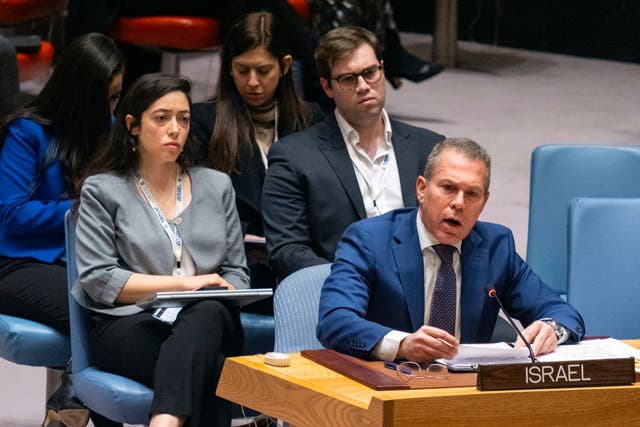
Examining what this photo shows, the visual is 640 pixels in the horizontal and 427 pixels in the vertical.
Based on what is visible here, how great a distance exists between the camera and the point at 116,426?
3.63 meters

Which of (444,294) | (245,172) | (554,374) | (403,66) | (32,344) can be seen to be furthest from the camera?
(403,66)

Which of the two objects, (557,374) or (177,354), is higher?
(557,374)

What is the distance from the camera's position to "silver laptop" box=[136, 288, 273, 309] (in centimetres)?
333

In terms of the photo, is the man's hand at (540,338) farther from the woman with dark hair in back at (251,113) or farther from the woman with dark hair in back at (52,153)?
the woman with dark hair in back at (52,153)

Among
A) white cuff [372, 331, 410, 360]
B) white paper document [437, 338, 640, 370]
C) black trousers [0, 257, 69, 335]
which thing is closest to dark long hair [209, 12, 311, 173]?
black trousers [0, 257, 69, 335]

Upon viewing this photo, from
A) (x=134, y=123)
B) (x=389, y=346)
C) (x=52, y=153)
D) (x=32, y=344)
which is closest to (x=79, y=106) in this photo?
(x=52, y=153)

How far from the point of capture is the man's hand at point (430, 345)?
2.78m

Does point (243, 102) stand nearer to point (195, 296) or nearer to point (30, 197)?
point (30, 197)

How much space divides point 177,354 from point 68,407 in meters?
0.39

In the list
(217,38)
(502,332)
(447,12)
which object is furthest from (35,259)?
(447,12)

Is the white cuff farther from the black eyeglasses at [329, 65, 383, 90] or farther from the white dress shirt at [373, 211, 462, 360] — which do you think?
the black eyeglasses at [329, 65, 383, 90]

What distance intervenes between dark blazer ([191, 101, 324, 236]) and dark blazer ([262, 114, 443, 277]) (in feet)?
0.60

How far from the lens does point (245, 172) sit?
162 inches

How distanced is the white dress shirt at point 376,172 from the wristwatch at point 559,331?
0.90 m
